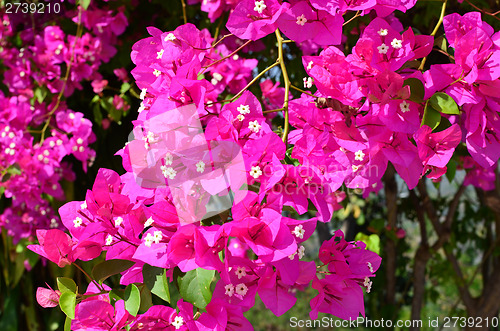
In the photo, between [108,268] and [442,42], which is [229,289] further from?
[442,42]

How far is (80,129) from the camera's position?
1307 mm

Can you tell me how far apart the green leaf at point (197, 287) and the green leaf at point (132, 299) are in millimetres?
50

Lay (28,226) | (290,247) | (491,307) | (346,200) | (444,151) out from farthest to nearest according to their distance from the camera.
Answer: (491,307)
(28,226)
(346,200)
(444,151)
(290,247)

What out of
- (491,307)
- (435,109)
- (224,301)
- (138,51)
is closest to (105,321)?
(224,301)

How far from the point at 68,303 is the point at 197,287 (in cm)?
16

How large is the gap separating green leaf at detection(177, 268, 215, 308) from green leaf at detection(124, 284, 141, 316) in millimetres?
50

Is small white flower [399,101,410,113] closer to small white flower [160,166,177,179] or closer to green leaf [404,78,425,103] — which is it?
green leaf [404,78,425,103]

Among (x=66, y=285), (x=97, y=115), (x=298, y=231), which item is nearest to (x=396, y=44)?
(x=298, y=231)

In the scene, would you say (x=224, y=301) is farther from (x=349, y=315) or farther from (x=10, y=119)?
(x=10, y=119)

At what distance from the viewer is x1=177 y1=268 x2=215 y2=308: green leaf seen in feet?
1.87

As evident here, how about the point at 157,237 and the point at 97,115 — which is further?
the point at 97,115

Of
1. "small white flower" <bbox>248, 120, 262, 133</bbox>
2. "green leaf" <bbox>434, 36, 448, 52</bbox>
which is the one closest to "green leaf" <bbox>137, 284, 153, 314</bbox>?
"small white flower" <bbox>248, 120, 262, 133</bbox>

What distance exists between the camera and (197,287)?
574 mm

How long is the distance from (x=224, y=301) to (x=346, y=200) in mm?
697
